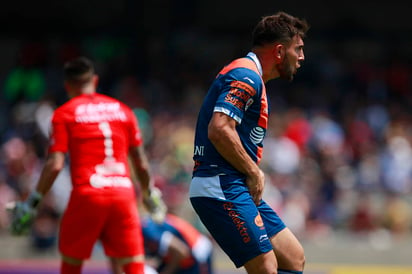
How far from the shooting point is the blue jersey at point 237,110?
16.1 feet

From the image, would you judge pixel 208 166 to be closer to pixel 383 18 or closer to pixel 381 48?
pixel 381 48

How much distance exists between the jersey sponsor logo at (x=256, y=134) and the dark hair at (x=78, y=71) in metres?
2.15

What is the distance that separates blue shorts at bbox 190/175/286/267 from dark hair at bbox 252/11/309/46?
0.95m

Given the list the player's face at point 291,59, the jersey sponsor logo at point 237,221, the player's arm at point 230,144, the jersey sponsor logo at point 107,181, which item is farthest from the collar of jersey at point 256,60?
the jersey sponsor logo at point 107,181

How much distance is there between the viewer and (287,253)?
524cm

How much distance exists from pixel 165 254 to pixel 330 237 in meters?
6.23

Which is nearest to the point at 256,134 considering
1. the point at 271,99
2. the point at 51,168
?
the point at 51,168

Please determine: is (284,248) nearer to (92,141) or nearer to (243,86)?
(243,86)

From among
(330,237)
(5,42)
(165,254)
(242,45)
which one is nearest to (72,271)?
(165,254)

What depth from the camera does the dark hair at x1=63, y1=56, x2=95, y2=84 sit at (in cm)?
672

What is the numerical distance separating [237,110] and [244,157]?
30 centimetres

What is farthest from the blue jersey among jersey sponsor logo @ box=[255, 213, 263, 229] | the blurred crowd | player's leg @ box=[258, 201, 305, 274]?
the blurred crowd

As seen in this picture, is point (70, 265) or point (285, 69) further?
point (70, 265)

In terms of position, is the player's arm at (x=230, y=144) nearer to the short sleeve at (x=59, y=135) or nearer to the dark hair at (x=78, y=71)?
the short sleeve at (x=59, y=135)
